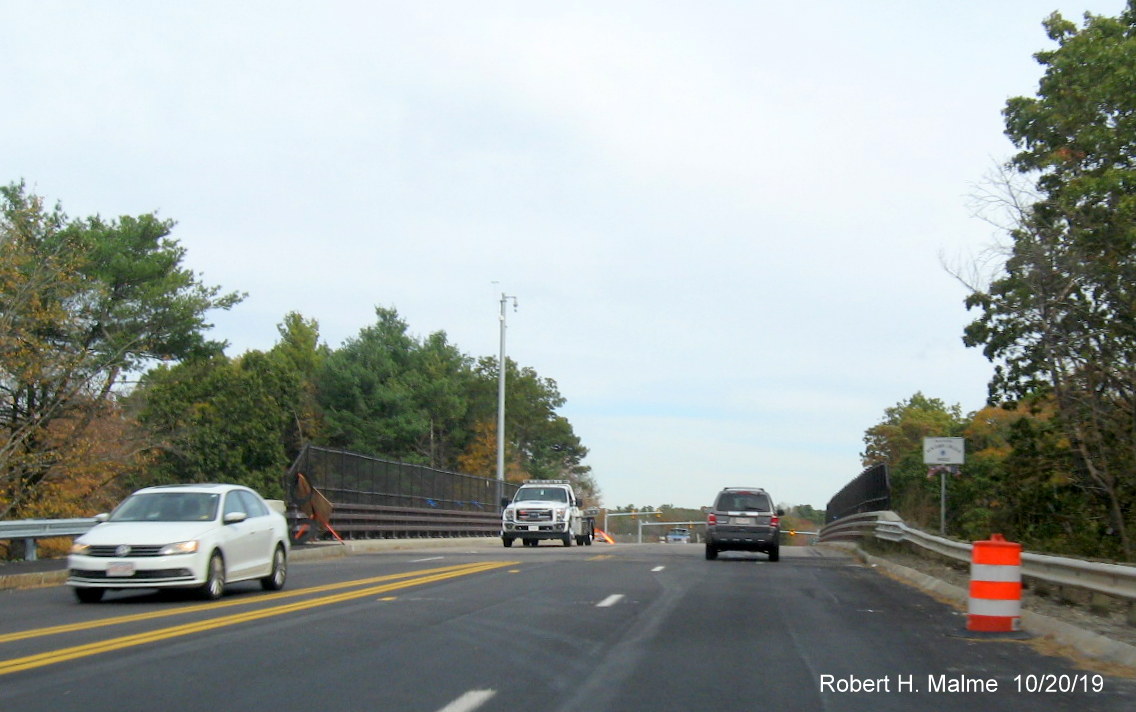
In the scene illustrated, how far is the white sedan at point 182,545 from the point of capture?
14586 mm

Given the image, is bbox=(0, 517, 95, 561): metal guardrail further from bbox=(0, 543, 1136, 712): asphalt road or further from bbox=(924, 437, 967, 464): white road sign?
bbox=(924, 437, 967, 464): white road sign

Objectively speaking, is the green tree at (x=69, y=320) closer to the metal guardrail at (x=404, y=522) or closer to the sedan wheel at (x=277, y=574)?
the metal guardrail at (x=404, y=522)

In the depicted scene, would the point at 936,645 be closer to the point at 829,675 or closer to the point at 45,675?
the point at 829,675

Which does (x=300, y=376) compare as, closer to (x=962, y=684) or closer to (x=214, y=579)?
(x=214, y=579)

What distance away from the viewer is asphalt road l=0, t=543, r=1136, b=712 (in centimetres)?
812

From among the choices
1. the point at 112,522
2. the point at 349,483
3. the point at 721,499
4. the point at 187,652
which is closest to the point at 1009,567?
the point at 187,652

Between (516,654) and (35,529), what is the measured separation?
13.3 m

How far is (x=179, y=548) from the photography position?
48.4 ft

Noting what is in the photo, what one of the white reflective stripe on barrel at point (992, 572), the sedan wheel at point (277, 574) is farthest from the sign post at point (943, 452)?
the sedan wheel at point (277, 574)

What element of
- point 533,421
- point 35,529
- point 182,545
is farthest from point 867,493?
point 533,421

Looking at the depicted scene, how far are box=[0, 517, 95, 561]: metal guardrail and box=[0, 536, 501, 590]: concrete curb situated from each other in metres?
0.55

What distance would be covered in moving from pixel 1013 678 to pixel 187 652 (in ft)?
21.5

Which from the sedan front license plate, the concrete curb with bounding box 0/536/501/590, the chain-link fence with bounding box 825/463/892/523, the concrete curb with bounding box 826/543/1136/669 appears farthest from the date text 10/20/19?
the chain-link fence with bounding box 825/463/892/523

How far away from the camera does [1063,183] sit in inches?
1069
